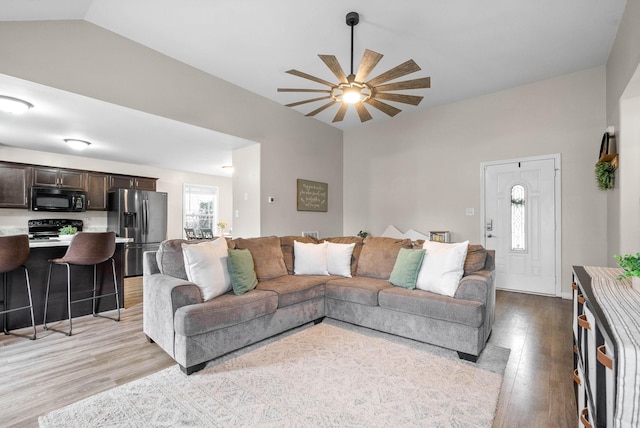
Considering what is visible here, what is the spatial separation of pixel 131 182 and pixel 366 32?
5.56 meters

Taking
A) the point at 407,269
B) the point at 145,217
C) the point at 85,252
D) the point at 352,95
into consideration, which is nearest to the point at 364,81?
the point at 352,95

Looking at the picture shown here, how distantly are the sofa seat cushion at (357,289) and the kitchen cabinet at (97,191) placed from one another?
5272mm

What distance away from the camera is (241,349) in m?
2.54

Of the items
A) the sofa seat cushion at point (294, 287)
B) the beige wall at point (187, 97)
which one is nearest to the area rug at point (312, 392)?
the sofa seat cushion at point (294, 287)

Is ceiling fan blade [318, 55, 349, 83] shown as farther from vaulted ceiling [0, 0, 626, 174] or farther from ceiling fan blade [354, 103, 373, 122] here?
vaulted ceiling [0, 0, 626, 174]

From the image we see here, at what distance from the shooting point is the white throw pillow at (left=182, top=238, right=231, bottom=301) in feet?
8.23

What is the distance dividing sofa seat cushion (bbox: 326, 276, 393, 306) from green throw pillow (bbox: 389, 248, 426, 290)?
0.37 ft

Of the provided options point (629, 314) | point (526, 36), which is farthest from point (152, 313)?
point (526, 36)

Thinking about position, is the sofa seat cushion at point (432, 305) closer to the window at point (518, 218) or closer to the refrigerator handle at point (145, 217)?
the window at point (518, 218)

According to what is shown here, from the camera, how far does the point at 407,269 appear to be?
2916 millimetres

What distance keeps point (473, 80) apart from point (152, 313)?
4.83 m

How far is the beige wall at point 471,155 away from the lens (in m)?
4.03

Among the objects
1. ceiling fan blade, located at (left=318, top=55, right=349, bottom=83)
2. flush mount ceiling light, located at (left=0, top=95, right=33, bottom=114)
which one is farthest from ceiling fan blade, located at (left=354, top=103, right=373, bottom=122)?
flush mount ceiling light, located at (left=0, top=95, right=33, bottom=114)

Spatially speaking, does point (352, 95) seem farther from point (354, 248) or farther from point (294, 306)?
point (294, 306)
